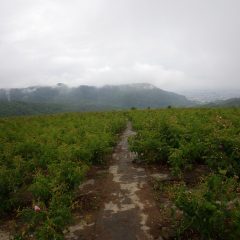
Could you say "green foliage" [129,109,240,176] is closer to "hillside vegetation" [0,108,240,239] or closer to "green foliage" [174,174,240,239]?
"hillside vegetation" [0,108,240,239]

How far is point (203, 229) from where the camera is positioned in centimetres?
594

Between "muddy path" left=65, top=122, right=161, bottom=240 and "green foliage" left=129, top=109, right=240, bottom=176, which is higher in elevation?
"green foliage" left=129, top=109, right=240, bottom=176

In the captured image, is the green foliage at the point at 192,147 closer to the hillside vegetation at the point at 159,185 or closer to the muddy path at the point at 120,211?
the hillside vegetation at the point at 159,185

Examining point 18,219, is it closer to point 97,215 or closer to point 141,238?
point 97,215

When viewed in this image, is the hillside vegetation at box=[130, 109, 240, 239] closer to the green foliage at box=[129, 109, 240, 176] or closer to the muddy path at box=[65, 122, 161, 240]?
the green foliage at box=[129, 109, 240, 176]

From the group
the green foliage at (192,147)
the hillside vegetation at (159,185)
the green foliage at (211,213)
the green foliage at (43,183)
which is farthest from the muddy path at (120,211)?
the green foliage at (211,213)

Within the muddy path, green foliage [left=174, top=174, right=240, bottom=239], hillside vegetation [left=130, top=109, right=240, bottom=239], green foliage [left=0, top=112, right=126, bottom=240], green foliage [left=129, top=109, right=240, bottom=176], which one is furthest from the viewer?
green foliage [left=129, top=109, right=240, bottom=176]

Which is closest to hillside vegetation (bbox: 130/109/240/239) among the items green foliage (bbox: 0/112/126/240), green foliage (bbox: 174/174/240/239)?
green foliage (bbox: 174/174/240/239)

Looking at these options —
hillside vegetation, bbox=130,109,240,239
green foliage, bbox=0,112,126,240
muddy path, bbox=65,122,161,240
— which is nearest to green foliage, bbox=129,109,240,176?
hillside vegetation, bbox=130,109,240,239

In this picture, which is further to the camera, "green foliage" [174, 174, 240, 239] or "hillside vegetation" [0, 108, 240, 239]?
"hillside vegetation" [0, 108, 240, 239]

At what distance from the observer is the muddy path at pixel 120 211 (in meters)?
7.10

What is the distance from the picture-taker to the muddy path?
279 inches

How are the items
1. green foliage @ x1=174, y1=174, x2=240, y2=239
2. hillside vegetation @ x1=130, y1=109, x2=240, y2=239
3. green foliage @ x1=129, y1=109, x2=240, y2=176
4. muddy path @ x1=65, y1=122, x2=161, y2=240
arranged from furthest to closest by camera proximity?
green foliage @ x1=129, y1=109, x2=240, y2=176 < muddy path @ x1=65, y1=122, x2=161, y2=240 < hillside vegetation @ x1=130, y1=109, x2=240, y2=239 < green foliage @ x1=174, y1=174, x2=240, y2=239

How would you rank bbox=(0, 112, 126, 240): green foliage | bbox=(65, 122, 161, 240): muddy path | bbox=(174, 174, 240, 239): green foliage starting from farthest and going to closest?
bbox=(65, 122, 161, 240): muddy path, bbox=(0, 112, 126, 240): green foliage, bbox=(174, 174, 240, 239): green foliage
